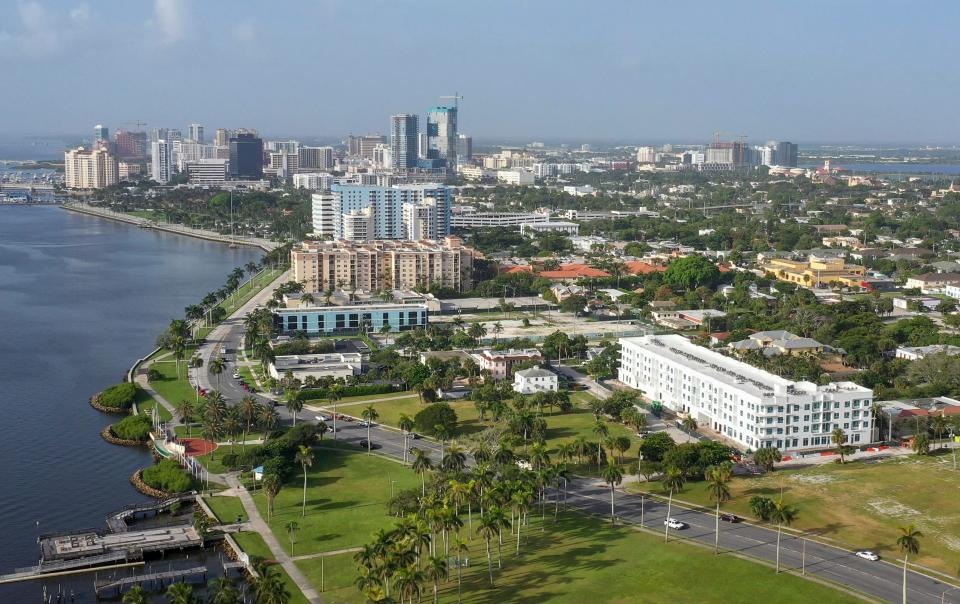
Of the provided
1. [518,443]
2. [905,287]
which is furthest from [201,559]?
[905,287]

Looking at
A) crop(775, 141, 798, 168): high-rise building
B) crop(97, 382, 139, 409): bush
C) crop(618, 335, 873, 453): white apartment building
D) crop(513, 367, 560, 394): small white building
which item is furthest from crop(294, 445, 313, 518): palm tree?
crop(775, 141, 798, 168): high-rise building

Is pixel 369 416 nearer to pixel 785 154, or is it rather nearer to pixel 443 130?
pixel 443 130

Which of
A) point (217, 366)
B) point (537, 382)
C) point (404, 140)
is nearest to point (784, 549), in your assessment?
point (537, 382)

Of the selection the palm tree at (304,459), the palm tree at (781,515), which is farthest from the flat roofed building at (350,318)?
the palm tree at (781,515)

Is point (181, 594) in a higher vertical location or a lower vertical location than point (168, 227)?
lower

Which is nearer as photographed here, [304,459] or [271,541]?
[271,541]

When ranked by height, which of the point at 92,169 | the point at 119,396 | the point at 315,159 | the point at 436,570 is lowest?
the point at 119,396
